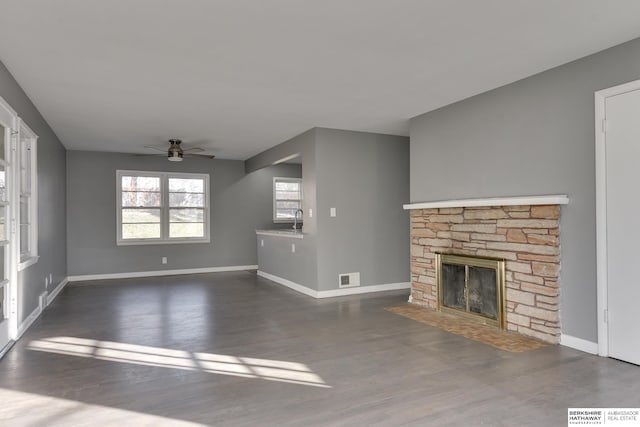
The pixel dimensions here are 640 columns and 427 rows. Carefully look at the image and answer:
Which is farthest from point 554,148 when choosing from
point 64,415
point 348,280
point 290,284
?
point 290,284

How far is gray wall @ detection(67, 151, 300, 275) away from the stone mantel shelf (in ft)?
16.2

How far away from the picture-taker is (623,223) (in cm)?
316

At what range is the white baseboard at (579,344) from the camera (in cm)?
336

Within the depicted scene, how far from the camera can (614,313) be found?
3.23 m

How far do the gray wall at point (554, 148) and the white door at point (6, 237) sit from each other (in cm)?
445

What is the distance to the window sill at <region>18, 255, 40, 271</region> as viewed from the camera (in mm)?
4039

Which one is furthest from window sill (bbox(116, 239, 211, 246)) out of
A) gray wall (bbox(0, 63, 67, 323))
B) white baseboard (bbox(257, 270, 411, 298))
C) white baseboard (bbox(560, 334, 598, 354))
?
white baseboard (bbox(560, 334, 598, 354))

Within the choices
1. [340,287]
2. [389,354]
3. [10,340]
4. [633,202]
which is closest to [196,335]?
[10,340]

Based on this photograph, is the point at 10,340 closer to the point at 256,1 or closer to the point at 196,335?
the point at 196,335

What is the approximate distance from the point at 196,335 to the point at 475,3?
11.9ft

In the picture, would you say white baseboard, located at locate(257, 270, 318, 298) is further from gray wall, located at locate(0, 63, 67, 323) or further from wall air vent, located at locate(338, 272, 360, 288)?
gray wall, located at locate(0, 63, 67, 323)

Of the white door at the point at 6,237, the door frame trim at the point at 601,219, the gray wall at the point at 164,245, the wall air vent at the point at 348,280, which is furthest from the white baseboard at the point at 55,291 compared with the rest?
the door frame trim at the point at 601,219

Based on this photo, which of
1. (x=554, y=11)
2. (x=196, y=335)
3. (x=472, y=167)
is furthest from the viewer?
(x=472, y=167)

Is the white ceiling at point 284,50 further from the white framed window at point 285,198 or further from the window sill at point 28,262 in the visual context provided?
the white framed window at point 285,198
